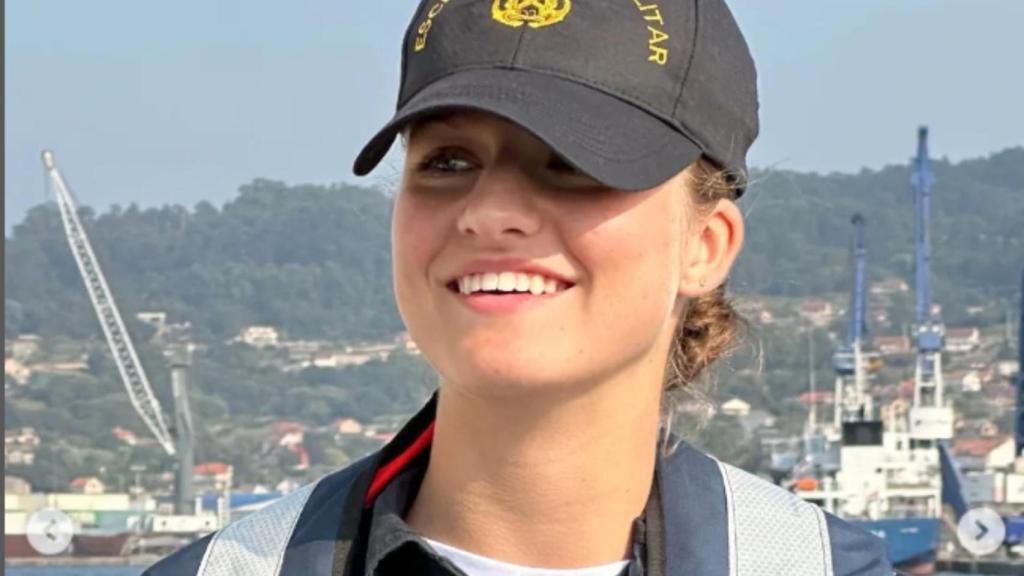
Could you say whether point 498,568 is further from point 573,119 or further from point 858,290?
point 858,290

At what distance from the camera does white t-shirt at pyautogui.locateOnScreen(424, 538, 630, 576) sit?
5.01 ft

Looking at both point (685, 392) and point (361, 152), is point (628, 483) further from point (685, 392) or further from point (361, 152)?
point (361, 152)

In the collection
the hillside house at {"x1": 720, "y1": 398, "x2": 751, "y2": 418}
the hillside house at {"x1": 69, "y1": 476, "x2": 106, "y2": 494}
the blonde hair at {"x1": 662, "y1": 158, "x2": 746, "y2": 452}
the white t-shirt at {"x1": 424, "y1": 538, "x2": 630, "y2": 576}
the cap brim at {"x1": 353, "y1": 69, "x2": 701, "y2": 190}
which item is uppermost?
the cap brim at {"x1": 353, "y1": 69, "x2": 701, "y2": 190}

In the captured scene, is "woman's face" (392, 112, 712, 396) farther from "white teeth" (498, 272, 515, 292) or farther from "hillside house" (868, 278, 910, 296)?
"hillside house" (868, 278, 910, 296)

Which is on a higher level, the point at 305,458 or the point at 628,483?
the point at 628,483

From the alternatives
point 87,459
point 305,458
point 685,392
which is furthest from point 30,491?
point 685,392

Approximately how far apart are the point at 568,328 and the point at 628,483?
158 mm

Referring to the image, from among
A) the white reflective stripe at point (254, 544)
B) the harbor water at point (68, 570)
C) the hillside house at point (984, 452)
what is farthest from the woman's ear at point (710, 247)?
the hillside house at point (984, 452)

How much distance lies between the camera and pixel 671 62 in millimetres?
1484

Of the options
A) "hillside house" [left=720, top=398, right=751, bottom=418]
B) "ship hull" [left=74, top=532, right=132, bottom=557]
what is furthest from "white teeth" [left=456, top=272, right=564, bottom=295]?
"ship hull" [left=74, top=532, right=132, bottom=557]

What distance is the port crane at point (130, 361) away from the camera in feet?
150

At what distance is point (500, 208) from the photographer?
4.72 feet

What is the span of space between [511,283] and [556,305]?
3cm

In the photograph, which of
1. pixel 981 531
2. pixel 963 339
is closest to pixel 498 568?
pixel 981 531
